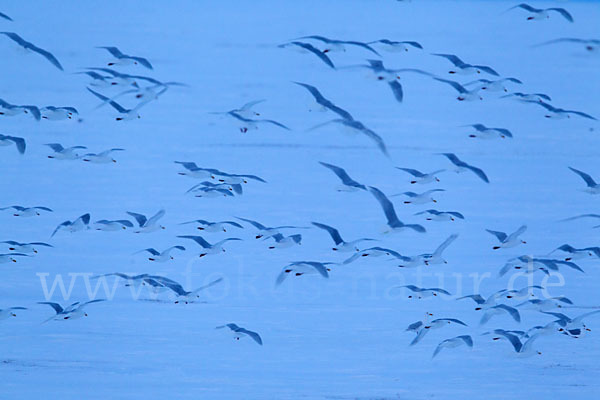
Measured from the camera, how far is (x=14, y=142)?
1.62 m

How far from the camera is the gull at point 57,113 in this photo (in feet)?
5.28

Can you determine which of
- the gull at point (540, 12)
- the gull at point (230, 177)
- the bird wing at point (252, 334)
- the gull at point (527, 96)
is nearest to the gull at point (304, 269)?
the bird wing at point (252, 334)

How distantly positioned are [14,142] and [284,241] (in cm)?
81

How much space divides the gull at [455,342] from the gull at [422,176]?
17.8 inches

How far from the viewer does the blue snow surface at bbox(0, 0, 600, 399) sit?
162cm

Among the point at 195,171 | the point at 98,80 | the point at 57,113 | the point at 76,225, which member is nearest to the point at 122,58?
the point at 98,80

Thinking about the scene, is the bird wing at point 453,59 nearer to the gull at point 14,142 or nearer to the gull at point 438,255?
the gull at point 438,255

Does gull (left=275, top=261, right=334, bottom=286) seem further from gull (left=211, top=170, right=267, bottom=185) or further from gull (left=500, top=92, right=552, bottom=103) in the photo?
gull (left=500, top=92, right=552, bottom=103)

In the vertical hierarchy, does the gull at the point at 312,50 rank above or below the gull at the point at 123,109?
above

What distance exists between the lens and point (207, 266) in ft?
5.39

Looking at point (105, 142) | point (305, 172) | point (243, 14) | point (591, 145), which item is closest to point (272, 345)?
point (305, 172)

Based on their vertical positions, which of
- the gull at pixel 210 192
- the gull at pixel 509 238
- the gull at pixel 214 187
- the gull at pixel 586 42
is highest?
the gull at pixel 586 42

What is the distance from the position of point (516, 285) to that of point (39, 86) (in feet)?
4.78

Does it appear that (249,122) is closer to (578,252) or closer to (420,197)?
(420,197)
